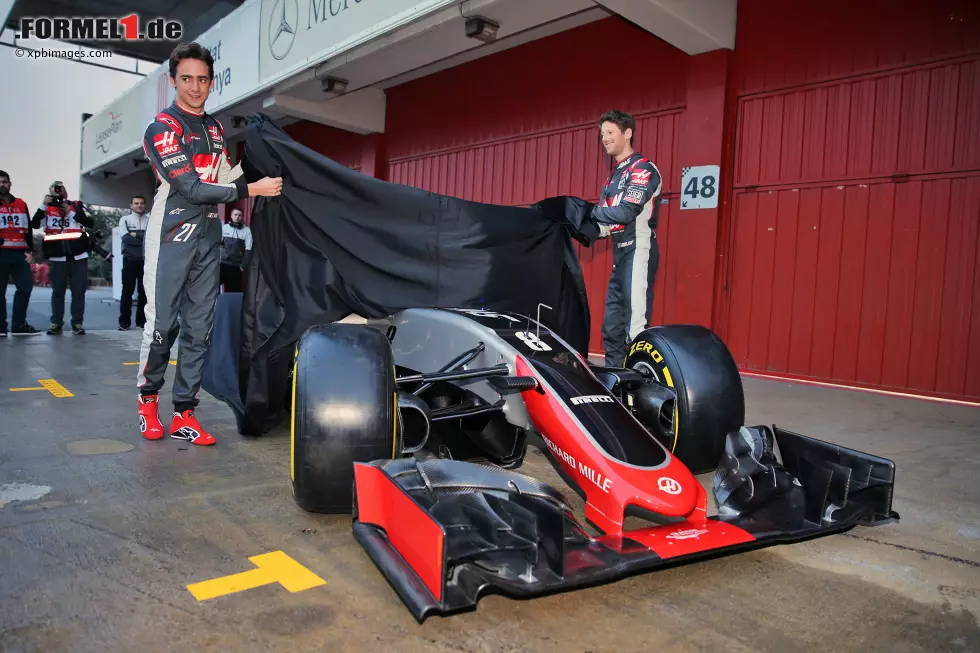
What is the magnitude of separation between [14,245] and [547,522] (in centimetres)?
852

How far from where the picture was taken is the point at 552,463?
2.59m

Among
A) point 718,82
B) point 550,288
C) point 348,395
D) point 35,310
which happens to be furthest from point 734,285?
point 35,310

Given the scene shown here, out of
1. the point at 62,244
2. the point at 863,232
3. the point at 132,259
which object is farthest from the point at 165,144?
the point at 132,259

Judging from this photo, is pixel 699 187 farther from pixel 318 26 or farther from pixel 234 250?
pixel 234 250

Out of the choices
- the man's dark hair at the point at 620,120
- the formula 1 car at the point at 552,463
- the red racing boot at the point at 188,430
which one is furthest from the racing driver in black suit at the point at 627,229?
the red racing boot at the point at 188,430

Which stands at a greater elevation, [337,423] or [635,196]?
[635,196]

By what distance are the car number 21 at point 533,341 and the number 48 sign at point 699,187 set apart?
4.45 m

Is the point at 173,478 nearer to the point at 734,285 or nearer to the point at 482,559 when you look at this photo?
the point at 482,559

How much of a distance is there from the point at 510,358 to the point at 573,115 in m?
6.17

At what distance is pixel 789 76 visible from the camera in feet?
21.0

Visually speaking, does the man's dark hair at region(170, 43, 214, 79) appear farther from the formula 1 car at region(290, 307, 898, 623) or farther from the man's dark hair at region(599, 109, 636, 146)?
the man's dark hair at region(599, 109, 636, 146)

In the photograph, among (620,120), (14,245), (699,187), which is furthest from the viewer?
(14,245)

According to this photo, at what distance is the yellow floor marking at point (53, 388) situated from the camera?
4848 millimetres

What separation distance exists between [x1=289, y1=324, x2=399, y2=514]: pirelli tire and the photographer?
7451mm
